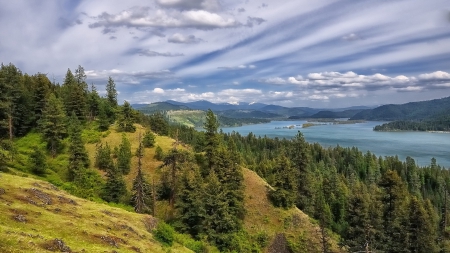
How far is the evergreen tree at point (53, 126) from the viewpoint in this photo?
74250mm

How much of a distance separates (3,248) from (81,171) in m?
48.1

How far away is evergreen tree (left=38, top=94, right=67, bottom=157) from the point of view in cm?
7425

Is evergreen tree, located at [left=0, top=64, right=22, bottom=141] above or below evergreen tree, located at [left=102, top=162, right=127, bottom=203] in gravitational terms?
above

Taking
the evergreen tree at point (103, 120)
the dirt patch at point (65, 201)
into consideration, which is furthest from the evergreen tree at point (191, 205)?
the evergreen tree at point (103, 120)

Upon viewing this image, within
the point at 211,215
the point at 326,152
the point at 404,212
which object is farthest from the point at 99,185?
the point at 326,152

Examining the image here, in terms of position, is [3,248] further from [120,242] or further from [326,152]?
[326,152]

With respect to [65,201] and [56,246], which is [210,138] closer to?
[65,201]

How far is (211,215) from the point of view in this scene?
178 feet

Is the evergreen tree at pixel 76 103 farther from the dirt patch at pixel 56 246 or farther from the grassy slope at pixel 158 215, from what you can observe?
the dirt patch at pixel 56 246

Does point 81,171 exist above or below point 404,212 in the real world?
above

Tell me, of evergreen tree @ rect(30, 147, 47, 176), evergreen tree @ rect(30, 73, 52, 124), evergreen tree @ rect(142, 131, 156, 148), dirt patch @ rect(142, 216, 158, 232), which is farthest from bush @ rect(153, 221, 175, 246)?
evergreen tree @ rect(30, 73, 52, 124)

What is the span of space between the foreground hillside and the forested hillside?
2.39 ft

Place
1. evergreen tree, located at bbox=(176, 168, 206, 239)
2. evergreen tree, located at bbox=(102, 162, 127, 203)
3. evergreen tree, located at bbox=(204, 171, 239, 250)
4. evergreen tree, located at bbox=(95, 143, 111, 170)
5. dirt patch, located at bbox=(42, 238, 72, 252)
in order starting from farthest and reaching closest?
evergreen tree, located at bbox=(95, 143, 111, 170) < evergreen tree, located at bbox=(102, 162, 127, 203) < evergreen tree, located at bbox=(176, 168, 206, 239) < evergreen tree, located at bbox=(204, 171, 239, 250) < dirt patch, located at bbox=(42, 238, 72, 252)

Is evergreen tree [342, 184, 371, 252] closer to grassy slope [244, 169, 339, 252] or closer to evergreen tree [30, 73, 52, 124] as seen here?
A: grassy slope [244, 169, 339, 252]
